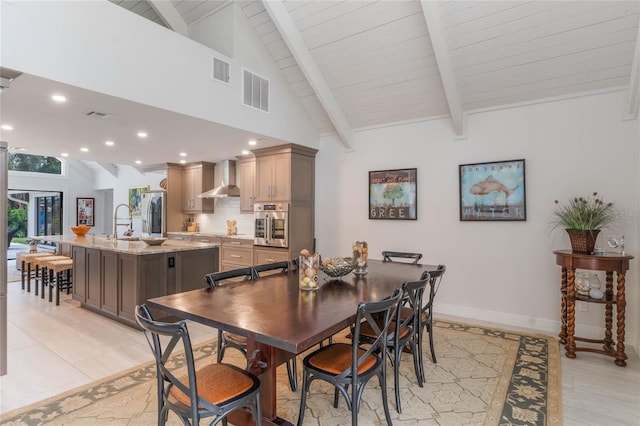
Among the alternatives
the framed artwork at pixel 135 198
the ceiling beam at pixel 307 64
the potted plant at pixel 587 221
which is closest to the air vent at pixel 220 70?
the ceiling beam at pixel 307 64

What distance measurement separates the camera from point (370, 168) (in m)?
5.17

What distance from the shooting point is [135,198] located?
915cm

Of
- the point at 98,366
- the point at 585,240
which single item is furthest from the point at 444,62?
the point at 98,366

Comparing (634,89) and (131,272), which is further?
(131,272)

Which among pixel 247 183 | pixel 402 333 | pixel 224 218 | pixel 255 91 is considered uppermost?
pixel 255 91

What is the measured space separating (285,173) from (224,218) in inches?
96.5

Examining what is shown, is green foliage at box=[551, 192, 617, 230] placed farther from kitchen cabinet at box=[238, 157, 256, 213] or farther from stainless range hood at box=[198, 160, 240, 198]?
stainless range hood at box=[198, 160, 240, 198]

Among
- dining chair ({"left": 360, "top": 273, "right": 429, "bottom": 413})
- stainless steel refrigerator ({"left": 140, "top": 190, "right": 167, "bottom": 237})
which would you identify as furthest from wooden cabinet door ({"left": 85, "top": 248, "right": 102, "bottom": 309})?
dining chair ({"left": 360, "top": 273, "right": 429, "bottom": 413})

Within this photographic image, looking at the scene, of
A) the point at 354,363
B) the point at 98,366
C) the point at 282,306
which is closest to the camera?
the point at 354,363

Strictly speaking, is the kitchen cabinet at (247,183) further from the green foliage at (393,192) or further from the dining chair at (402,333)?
the dining chair at (402,333)

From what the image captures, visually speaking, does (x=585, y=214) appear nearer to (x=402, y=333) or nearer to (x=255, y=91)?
(x=402, y=333)

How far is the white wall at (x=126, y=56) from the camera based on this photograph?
2545 millimetres

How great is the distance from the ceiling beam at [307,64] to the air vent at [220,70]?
2.47 ft

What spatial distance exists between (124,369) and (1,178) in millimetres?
1875
